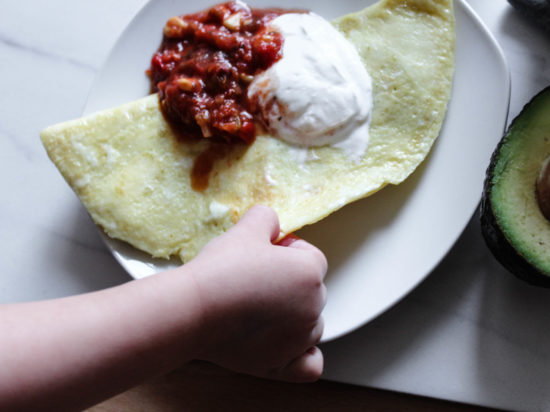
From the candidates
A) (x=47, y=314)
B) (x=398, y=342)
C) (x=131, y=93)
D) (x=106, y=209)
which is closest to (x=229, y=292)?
(x=47, y=314)

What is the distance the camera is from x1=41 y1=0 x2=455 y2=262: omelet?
1480 mm

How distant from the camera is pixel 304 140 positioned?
151cm

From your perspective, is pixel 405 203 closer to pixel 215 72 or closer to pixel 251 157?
pixel 251 157

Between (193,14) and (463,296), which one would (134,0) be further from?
(463,296)

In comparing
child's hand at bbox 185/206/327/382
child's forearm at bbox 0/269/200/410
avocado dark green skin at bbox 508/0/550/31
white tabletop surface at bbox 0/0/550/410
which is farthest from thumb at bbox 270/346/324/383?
avocado dark green skin at bbox 508/0/550/31

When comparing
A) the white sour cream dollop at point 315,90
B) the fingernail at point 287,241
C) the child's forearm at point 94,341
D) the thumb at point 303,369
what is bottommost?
the thumb at point 303,369

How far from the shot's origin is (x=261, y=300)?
→ 1.18 metres

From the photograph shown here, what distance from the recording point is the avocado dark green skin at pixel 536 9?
1573 millimetres

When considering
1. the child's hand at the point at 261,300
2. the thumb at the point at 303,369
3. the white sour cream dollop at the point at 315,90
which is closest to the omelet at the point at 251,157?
the white sour cream dollop at the point at 315,90

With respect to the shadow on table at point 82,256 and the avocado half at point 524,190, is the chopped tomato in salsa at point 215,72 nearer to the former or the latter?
the shadow on table at point 82,256

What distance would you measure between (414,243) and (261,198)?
1.44 ft

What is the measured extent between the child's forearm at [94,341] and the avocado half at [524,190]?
29.7 inches

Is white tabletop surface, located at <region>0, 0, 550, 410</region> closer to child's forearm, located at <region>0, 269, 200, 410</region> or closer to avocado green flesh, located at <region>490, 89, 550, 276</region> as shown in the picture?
avocado green flesh, located at <region>490, 89, 550, 276</region>

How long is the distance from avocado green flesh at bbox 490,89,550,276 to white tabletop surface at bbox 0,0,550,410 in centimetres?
27
